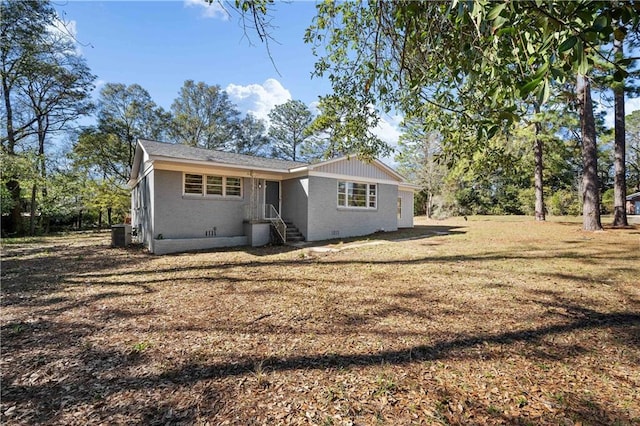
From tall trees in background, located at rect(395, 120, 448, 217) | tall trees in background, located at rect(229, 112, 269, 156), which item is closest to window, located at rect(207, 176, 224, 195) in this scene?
tall trees in background, located at rect(395, 120, 448, 217)

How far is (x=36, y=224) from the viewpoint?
20.6 meters

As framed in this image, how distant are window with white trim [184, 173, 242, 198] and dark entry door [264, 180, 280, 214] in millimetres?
1347

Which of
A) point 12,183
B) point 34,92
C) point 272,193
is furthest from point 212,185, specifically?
point 34,92

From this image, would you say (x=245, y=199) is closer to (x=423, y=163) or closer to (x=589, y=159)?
(x=589, y=159)

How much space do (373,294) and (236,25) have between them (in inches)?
174

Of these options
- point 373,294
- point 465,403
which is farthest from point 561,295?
point 465,403

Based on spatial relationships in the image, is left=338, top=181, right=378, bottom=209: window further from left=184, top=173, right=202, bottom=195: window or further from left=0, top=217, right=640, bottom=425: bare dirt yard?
left=0, top=217, right=640, bottom=425: bare dirt yard

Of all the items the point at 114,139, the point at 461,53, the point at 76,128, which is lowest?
the point at 461,53

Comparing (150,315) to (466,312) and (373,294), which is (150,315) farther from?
(466,312)

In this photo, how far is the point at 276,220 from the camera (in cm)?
1216

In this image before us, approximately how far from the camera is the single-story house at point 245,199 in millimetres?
10469

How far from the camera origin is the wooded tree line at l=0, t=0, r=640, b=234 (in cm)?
197

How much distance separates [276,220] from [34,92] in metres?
18.4

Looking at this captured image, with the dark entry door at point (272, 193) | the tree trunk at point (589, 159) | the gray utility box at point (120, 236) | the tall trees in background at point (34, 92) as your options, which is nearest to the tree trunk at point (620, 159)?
the tree trunk at point (589, 159)
